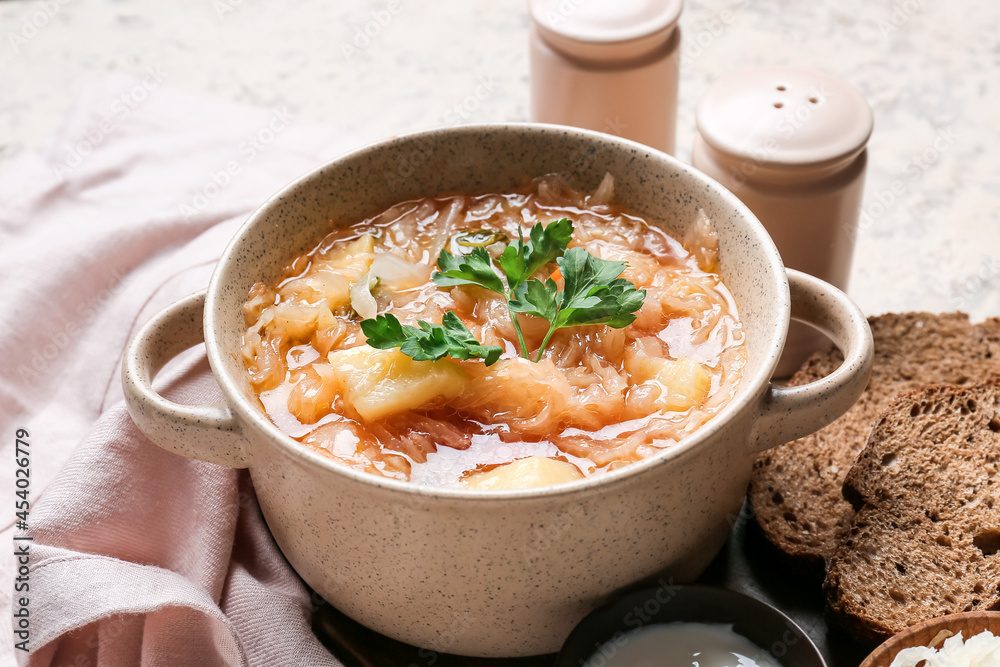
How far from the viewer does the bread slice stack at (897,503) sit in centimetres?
208

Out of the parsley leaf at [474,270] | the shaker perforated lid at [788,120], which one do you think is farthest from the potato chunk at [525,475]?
the shaker perforated lid at [788,120]

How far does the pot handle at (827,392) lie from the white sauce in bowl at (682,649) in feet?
1.24

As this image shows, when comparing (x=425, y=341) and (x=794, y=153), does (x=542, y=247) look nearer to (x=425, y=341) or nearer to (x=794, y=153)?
(x=425, y=341)

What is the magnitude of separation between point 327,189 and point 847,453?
→ 4.78 feet

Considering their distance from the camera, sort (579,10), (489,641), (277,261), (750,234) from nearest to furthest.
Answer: (489,641), (750,234), (277,261), (579,10)

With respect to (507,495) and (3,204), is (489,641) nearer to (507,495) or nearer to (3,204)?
(507,495)

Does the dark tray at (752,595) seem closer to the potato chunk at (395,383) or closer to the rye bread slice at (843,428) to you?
the rye bread slice at (843,428)

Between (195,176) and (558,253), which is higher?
(558,253)

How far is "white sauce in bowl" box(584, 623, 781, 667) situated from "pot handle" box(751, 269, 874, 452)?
1.24 feet

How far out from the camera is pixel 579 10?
2.84 metres

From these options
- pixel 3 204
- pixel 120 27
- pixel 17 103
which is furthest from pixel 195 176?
pixel 120 27

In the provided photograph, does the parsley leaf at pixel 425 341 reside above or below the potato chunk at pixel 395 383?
above

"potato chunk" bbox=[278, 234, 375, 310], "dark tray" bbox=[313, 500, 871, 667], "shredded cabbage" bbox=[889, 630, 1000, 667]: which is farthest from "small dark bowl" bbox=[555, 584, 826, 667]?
"potato chunk" bbox=[278, 234, 375, 310]

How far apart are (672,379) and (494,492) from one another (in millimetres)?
565
